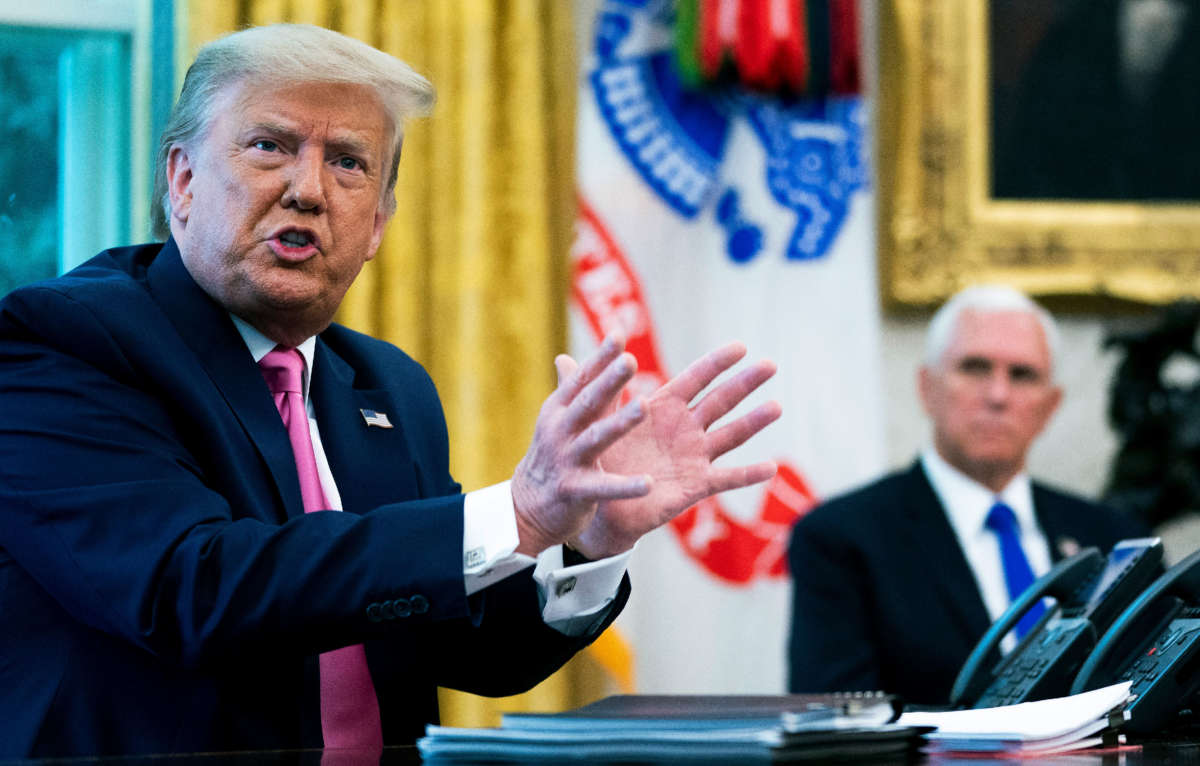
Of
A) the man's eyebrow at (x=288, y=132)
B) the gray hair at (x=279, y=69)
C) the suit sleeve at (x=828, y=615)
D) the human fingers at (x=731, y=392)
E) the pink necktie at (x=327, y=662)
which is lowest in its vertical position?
the suit sleeve at (x=828, y=615)

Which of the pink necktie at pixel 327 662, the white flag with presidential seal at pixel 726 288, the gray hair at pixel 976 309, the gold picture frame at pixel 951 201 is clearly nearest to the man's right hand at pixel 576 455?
the pink necktie at pixel 327 662

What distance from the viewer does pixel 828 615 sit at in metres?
3.22

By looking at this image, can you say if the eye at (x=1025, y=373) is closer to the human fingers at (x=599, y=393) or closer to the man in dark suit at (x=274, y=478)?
the man in dark suit at (x=274, y=478)

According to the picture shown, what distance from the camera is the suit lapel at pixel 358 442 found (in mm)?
1926

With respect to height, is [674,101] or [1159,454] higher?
[674,101]

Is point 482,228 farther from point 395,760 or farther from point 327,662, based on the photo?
point 395,760

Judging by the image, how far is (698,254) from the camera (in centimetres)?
413

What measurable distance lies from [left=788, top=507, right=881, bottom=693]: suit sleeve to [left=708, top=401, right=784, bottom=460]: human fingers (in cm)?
160

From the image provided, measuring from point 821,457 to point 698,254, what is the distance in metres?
0.69

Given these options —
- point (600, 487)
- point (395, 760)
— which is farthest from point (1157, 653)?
point (395, 760)

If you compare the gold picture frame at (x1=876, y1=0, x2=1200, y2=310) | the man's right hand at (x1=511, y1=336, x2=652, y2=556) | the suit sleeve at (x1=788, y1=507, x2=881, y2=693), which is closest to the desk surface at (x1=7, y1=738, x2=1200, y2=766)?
the man's right hand at (x1=511, y1=336, x2=652, y2=556)

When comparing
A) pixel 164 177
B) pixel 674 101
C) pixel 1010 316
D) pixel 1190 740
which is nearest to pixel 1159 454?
pixel 1010 316

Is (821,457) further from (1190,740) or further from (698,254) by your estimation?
(1190,740)

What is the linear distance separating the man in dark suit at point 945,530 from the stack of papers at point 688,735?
6.25 ft
